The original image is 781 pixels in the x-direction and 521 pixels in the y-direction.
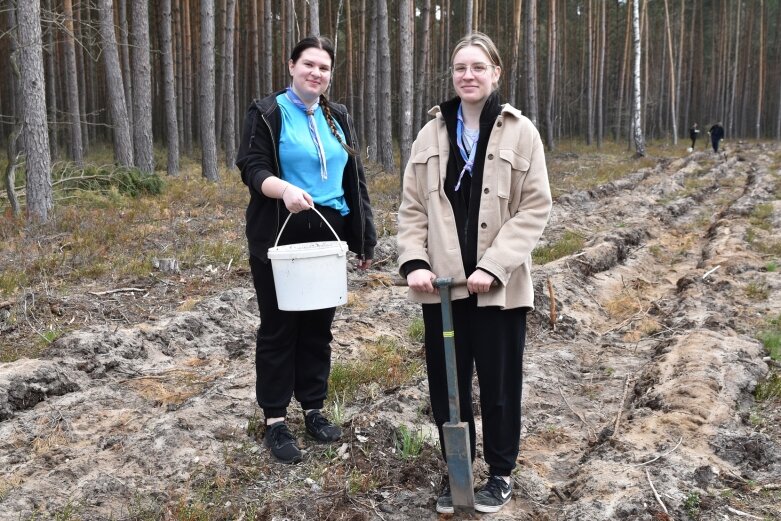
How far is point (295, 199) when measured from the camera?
9.37 ft

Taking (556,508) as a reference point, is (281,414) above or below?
above

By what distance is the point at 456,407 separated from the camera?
2746 millimetres

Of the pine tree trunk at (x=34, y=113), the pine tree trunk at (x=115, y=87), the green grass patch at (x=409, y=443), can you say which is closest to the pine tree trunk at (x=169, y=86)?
the pine tree trunk at (x=115, y=87)

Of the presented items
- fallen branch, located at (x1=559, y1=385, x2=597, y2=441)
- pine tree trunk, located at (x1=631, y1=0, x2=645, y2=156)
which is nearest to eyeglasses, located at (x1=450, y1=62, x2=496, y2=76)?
fallen branch, located at (x1=559, y1=385, x2=597, y2=441)

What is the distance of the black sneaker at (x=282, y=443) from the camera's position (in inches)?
131

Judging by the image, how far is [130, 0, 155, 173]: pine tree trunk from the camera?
44.3ft

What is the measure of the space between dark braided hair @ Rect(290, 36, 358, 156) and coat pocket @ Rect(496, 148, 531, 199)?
0.90 metres

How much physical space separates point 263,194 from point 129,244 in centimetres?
555

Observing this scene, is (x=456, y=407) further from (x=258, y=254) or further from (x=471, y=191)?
(x=258, y=254)

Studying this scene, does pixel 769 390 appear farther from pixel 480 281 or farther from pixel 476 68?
pixel 476 68

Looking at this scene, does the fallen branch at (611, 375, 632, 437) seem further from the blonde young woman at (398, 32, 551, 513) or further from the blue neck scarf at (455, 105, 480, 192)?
the blue neck scarf at (455, 105, 480, 192)

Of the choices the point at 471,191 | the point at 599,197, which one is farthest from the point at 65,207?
the point at 599,197

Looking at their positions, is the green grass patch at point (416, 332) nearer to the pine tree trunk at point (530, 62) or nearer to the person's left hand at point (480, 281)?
the person's left hand at point (480, 281)

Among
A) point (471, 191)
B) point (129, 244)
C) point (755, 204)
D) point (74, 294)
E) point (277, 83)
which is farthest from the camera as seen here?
point (277, 83)
